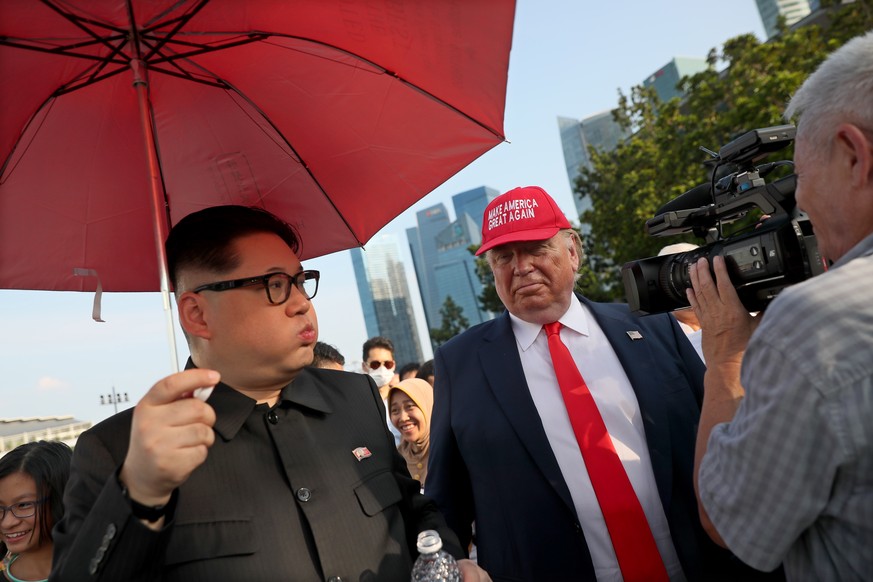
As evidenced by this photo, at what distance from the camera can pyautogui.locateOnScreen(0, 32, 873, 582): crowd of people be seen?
4.46 ft

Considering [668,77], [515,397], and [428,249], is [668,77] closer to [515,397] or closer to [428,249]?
[428,249]

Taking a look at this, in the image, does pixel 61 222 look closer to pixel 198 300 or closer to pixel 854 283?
pixel 198 300

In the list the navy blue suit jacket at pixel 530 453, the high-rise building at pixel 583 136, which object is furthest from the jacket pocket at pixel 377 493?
the high-rise building at pixel 583 136

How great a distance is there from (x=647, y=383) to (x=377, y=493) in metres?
1.32

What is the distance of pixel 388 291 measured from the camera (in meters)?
170

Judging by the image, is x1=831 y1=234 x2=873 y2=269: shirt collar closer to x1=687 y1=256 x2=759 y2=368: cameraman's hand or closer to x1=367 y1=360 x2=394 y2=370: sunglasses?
x1=687 y1=256 x2=759 y2=368: cameraman's hand

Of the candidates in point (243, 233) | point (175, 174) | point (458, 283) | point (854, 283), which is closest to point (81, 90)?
point (175, 174)

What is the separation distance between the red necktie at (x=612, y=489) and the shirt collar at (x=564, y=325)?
225 millimetres

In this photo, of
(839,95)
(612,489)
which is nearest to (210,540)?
(612,489)

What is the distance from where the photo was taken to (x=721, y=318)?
192 cm

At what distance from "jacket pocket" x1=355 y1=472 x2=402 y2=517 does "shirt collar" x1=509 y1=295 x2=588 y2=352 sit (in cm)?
108

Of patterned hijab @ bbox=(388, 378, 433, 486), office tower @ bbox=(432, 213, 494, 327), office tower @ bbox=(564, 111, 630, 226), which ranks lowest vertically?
patterned hijab @ bbox=(388, 378, 433, 486)

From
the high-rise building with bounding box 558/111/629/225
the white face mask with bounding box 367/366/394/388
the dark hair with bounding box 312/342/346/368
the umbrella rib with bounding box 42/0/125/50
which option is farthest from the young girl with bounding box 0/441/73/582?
the high-rise building with bounding box 558/111/629/225

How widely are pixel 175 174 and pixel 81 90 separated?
1.49 ft
